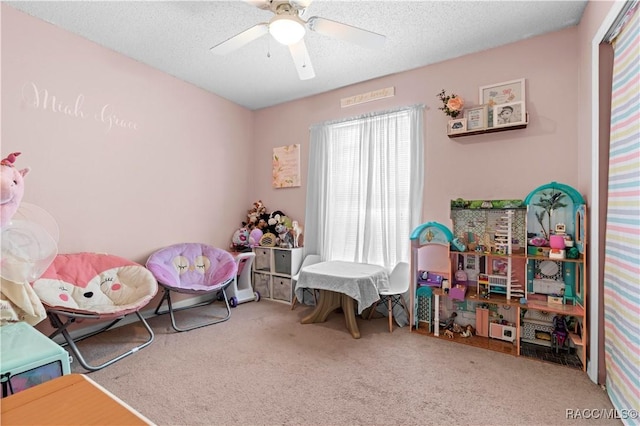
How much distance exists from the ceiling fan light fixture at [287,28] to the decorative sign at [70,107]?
77.9 inches

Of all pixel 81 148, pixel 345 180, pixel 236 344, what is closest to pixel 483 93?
pixel 345 180

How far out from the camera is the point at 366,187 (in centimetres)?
347

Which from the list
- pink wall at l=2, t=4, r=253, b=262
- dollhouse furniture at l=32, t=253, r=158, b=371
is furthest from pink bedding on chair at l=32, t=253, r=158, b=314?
pink wall at l=2, t=4, r=253, b=262

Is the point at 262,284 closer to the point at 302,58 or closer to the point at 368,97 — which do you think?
the point at 368,97

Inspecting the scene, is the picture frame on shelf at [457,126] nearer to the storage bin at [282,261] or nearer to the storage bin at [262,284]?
the storage bin at [282,261]

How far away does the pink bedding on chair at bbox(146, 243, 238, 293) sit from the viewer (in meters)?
2.96

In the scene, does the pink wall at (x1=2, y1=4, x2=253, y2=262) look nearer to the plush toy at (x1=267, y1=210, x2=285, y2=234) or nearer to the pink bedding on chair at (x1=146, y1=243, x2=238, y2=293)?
the pink bedding on chair at (x1=146, y1=243, x2=238, y2=293)

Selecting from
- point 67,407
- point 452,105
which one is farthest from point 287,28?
point 67,407

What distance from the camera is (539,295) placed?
8.31 feet

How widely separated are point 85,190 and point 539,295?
13.1 ft

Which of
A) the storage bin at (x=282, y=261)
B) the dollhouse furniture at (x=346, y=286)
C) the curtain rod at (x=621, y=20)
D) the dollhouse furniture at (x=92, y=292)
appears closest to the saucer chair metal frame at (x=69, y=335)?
the dollhouse furniture at (x=92, y=292)

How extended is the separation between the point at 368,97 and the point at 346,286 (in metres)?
2.12

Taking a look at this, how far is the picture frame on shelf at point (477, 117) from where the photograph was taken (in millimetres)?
2725

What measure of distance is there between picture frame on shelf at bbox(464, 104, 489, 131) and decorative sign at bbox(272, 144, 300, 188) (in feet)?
6.76
